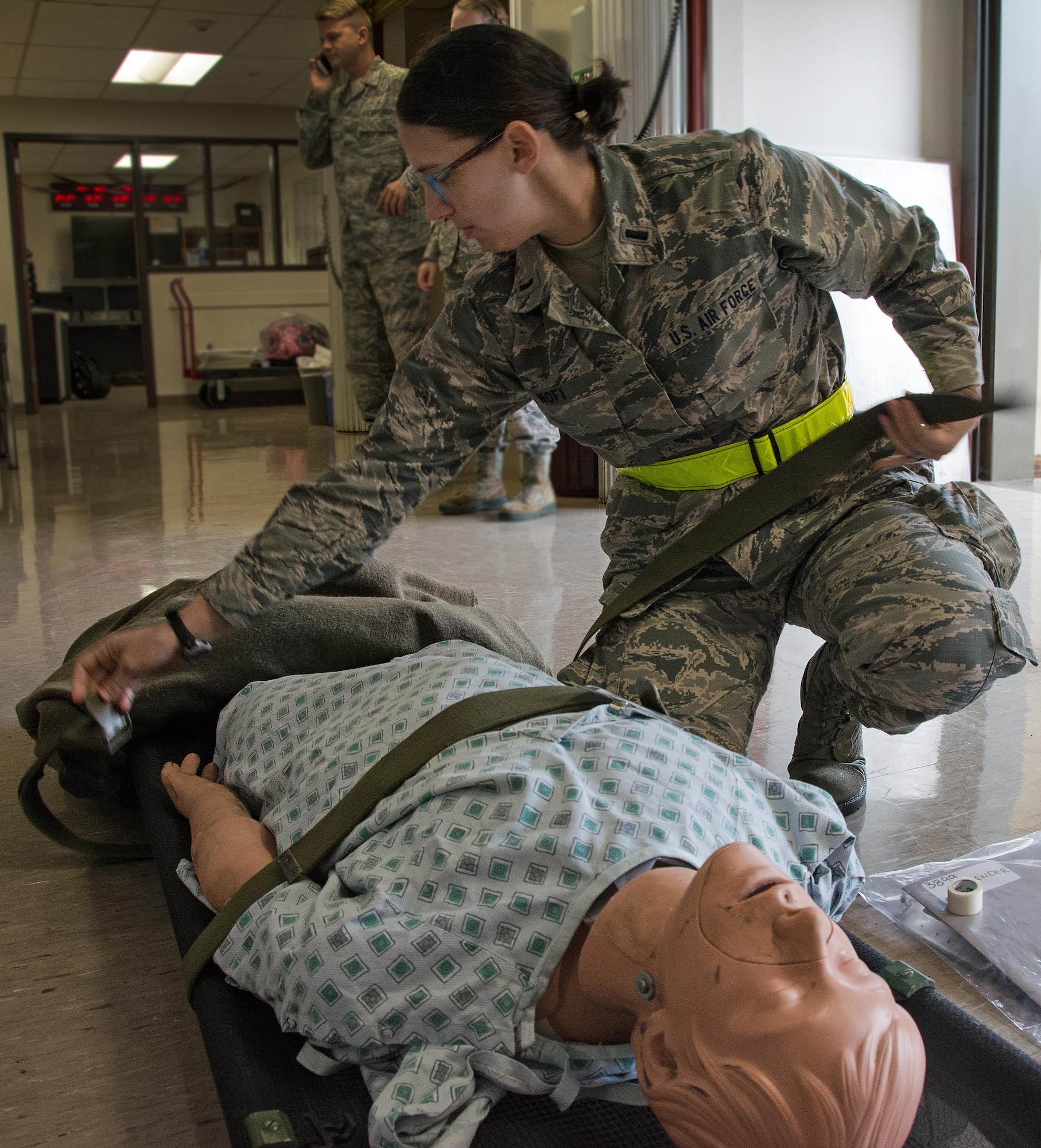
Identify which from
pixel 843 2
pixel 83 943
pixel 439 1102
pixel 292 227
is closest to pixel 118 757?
pixel 83 943

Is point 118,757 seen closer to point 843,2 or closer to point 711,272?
point 711,272

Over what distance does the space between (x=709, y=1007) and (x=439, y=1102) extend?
0.24m

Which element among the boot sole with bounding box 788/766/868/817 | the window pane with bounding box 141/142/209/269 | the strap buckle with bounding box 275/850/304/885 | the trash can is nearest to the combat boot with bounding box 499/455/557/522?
the boot sole with bounding box 788/766/868/817

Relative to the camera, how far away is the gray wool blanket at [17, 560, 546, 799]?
1561 millimetres

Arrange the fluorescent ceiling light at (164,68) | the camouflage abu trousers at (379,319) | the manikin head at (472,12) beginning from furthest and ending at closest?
the fluorescent ceiling light at (164,68) < the camouflage abu trousers at (379,319) < the manikin head at (472,12)

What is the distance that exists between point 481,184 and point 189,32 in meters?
8.37

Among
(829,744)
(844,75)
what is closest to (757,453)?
(829,744)

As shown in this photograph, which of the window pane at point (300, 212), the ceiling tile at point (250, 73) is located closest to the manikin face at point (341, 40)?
the ceiling tile at point (250, 73)

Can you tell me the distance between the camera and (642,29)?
3.62 meters

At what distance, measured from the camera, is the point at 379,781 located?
43.3 inches

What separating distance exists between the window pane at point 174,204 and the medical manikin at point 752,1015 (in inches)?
439

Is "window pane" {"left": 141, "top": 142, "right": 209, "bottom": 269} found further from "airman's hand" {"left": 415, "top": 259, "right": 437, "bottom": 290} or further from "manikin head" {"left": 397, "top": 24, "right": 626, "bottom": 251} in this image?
"manikin head" {"left": 397, "top": 24, "right": 626, "bottom": 251}

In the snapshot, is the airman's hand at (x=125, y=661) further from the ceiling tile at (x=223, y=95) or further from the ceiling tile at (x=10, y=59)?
the ceiling tile at (x=223, y=95)

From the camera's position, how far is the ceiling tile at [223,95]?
409 inches
